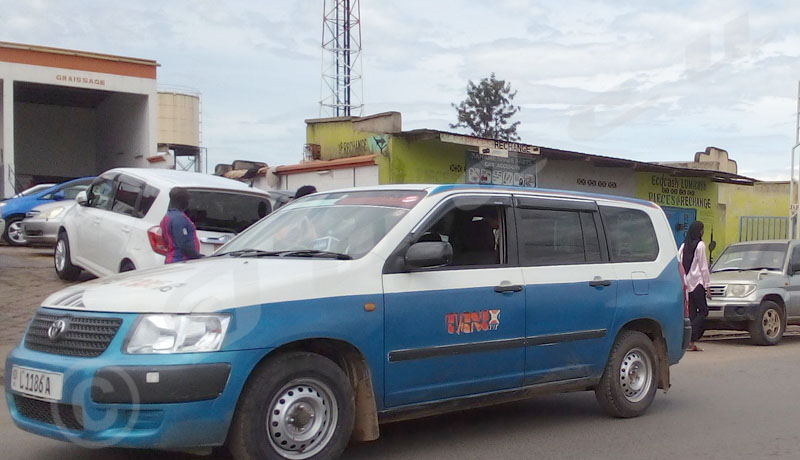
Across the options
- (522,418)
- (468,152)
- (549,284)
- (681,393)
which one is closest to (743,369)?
(681,393)

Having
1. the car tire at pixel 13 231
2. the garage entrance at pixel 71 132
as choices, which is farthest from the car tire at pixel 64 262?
the garage entrance at pixel 71 132

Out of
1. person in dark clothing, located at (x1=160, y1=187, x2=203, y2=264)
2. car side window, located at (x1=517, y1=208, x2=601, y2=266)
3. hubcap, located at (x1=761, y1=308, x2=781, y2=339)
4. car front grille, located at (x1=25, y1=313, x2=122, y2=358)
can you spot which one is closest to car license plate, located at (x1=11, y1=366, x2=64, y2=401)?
car front grille, located at (x1=25, y1=313, x2=122, y2=358)

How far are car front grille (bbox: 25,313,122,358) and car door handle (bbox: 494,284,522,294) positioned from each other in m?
2.49

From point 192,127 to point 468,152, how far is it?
31188mm

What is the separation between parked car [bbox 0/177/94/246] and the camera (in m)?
17.4

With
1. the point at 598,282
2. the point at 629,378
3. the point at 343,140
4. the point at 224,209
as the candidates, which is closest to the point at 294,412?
the point at 598,282

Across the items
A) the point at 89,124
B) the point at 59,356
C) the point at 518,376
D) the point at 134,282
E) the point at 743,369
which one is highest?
the point at 89,124

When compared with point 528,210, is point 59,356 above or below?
below

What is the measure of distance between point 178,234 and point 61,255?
4685 mm

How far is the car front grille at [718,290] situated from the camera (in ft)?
41.5

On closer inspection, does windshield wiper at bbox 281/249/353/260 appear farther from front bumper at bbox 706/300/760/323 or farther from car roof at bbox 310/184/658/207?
front bumper at bbox 706/300/760/323

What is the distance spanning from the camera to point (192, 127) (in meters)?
46.9

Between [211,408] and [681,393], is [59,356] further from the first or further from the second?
[681,393]

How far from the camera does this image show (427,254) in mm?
5133
